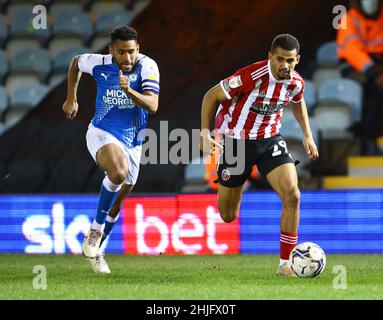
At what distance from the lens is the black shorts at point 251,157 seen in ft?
24.5

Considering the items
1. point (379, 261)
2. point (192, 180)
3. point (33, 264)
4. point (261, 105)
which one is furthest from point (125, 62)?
point (192, 180)

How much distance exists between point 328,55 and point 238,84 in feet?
16.8

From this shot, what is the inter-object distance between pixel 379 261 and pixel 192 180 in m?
3.16

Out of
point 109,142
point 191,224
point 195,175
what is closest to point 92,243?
point 109,142

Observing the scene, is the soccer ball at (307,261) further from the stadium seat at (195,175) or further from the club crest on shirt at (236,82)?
the stadium seat at (195,175)

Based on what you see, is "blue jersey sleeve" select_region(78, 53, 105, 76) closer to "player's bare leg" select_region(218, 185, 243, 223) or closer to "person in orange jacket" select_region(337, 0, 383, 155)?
"player's bare leg" select_region(218, 185, 243, 223)

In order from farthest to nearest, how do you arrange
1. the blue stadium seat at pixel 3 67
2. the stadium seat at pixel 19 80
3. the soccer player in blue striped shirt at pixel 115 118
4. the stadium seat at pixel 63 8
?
the stadium seat at pixel 63 8 → the blue stadium seat at pixel 3 67 → the stadium seat at pixel 19 80 → the soccer player in blue striped shirt at pixel 115 118

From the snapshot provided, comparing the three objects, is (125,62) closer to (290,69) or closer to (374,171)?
(290,69)

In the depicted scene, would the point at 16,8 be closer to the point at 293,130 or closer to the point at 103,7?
the point at 103,7

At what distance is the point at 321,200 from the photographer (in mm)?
10055

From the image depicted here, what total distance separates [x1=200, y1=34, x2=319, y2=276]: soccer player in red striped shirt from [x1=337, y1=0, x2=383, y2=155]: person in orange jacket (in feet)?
13.1

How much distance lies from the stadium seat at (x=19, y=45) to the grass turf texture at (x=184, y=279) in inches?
198

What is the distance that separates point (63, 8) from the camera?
14.3 metres

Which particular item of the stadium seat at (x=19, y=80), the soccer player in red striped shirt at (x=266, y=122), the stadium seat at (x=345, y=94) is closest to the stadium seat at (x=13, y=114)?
the stadium seat at (x=19, y=80)
